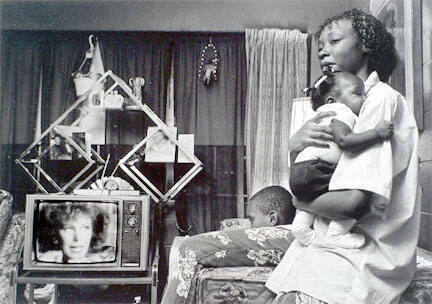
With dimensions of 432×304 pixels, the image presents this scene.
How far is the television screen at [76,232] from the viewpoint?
7.19 ft

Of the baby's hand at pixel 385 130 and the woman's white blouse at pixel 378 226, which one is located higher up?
the baby's hand at pixel 385 130

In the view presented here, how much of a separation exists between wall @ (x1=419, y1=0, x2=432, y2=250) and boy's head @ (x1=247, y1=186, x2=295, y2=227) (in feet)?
1.79

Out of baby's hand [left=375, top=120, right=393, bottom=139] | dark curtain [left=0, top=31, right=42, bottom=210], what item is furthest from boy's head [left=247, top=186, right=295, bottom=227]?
dark curtain [left=0, top=31, right=42, bottom=210]

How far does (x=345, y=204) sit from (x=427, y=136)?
1.09 metres

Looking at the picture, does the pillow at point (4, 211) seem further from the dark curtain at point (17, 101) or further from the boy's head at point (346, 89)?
the boy's head at point (346, 89)

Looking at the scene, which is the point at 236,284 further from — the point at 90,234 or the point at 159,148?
the point at 159,148

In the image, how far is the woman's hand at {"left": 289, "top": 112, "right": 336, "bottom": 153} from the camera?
855mm

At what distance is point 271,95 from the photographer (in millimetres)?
2943

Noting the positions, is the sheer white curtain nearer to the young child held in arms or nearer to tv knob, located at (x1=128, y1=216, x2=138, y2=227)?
tv knob, located at (x1=128, y1=216, x2=138, y2=227)

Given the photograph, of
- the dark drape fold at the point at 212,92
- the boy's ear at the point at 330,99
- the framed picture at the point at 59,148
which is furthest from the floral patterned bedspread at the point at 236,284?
the framed picture at the point at 59,148

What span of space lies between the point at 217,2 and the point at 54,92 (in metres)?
1.32

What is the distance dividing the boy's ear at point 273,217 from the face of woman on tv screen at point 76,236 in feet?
3.16

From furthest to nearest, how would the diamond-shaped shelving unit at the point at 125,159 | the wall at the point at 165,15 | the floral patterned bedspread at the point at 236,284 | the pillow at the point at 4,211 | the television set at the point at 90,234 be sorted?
1. the wall at the point at 165,15
2. the diamond-shaped shelving unit at the point at 125,159
3. the television set at the point at 90,234
4. the pillow at the point at 4,211
5. the floral patterned bedspread at the point at 236,284

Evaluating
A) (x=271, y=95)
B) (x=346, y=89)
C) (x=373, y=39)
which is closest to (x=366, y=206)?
(x=346, y=89)
